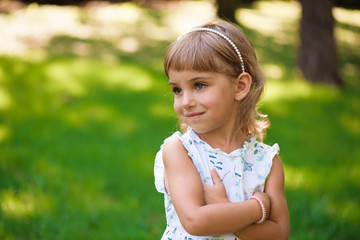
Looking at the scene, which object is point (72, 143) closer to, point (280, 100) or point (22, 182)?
point (22, 182)

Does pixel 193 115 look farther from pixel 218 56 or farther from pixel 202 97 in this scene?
pixel 218 56

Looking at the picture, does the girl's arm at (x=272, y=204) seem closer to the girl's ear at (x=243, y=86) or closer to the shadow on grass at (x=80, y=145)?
the girl's ear at (x=243, y=86)

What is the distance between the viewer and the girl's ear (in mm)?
1905

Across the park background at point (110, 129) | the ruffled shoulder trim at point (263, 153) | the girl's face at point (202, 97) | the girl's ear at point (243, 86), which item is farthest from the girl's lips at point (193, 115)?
the park background at point (110, 129)

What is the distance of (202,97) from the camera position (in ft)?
5.85

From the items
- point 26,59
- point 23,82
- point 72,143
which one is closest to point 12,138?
point 72,143

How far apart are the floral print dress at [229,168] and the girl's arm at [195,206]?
70 mm

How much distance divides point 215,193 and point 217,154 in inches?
8.2

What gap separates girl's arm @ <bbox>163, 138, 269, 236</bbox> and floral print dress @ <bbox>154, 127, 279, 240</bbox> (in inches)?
2.8

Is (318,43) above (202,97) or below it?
below

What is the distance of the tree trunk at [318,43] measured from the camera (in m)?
7.45

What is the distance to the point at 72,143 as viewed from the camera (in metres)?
4.80

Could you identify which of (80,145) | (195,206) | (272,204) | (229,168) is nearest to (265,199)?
(272,204)

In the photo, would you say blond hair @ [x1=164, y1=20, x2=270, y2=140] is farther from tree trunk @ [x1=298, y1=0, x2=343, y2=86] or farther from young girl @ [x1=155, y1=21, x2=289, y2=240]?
tree trunk @ [x1=298, y1=0, x2=343, y2=86]
